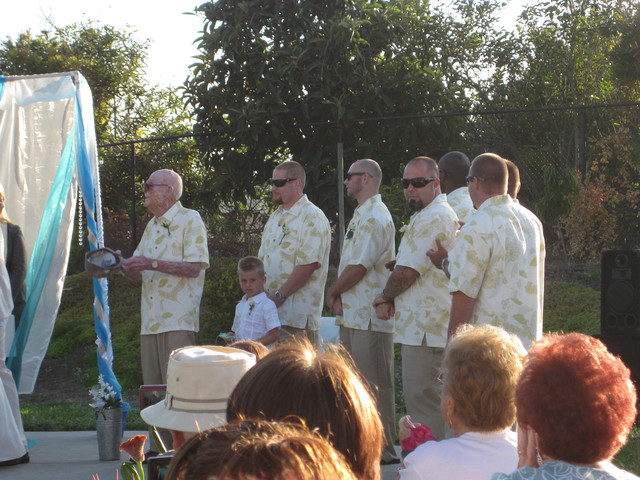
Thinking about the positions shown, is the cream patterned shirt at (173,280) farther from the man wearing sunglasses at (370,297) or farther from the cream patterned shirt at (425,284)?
the cream patterned shirt at (425,284)

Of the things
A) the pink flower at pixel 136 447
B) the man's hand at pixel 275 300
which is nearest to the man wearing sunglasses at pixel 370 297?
the man's hand at pixel 275 300

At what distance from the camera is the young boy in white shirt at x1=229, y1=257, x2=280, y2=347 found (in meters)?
5.79

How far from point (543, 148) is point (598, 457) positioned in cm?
904

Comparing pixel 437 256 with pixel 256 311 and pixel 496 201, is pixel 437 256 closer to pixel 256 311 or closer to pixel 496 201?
pixel 496 201

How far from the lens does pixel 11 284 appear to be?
6.34 meters

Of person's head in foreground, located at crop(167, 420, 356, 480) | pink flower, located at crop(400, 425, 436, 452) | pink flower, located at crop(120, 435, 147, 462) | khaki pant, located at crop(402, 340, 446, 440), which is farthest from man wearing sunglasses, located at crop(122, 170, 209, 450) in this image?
person's head in foreground, located at crop(167, 420, 356, 480)

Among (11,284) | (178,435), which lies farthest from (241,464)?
(11,284)

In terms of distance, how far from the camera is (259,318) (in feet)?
19.0

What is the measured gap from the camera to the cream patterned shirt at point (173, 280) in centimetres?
620

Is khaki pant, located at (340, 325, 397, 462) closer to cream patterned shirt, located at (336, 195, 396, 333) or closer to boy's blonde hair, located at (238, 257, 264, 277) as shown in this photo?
cream patterned shirt, located at (336, 195, 396, 333)

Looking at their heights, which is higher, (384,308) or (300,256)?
(300,256)

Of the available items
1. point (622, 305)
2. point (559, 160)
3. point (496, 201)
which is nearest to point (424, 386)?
point (496, 201)

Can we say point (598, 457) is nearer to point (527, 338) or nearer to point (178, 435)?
point (178, 435)

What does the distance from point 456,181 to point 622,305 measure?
2272 millimetres
